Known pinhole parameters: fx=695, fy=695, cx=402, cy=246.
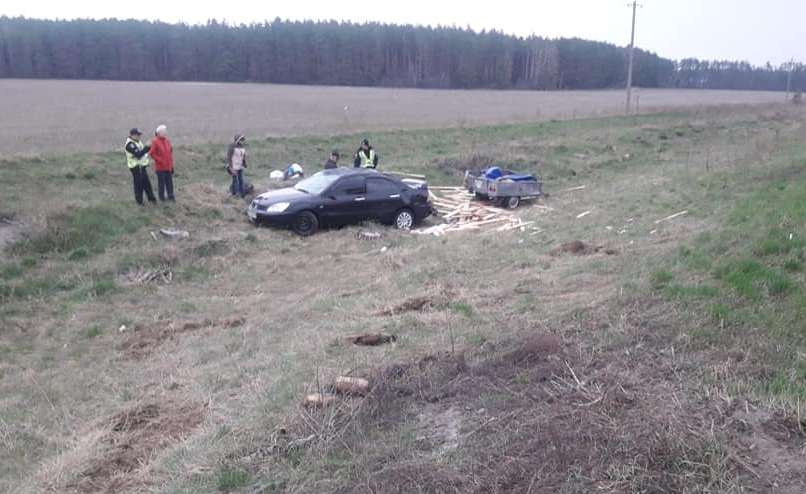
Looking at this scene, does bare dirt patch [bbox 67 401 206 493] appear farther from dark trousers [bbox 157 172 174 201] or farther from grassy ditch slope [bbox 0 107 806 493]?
dark trousers [bbox 157 172 174 201]

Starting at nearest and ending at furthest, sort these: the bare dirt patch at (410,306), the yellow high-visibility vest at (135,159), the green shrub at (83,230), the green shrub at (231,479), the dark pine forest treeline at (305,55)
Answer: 1. the green shrub at (231,479)
2. the bare dirt patch at (410,306)
3. the green shrub at (83,230)
4. the yellow high-visibility vest at (135,159)
5. the dark pine forest treeline at (305,55)

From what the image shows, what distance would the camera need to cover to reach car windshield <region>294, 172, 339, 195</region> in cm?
1555

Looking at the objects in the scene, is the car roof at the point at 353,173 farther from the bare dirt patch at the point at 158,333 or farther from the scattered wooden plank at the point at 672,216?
the bare dirt patch at the point at 158,333

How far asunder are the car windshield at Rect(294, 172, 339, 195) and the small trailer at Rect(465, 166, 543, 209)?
500 centimetres

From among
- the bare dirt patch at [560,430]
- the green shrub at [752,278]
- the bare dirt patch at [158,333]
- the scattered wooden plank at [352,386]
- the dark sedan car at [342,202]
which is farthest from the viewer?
the dark sedan car at [342,202]

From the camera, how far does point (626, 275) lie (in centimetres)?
795

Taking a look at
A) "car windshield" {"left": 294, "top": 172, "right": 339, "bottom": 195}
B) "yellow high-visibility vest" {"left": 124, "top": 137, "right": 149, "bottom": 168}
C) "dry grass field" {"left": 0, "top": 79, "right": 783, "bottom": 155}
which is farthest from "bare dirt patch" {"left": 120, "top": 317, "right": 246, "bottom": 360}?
"dry grass field" {"left": 0, "top": 79, "right": 783, "bottom": 155}

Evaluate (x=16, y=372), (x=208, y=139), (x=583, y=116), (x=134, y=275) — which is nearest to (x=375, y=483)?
(x=16, y=372)

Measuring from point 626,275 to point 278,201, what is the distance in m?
9.06

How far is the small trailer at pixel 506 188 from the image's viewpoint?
18703mm

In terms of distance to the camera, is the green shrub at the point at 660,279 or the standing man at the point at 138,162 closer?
the green shrub at the point at 660,279

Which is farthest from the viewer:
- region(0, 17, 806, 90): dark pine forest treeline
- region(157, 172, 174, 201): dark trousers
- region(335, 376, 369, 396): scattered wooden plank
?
region(0, 17, 806, 90): dark pine forest treeline

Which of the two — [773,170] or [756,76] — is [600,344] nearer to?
[773,170]

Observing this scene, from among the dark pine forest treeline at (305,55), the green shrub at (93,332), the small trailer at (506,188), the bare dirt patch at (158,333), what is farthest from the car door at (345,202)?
the dark pine forest treeline at (305,55)
